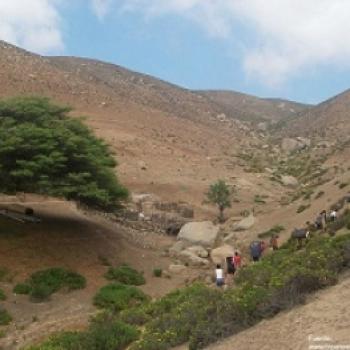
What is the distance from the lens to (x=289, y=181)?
2485 inches

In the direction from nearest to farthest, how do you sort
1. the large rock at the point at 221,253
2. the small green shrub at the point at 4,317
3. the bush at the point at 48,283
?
1. the small green shrub at the point at 4,317
2. the bush at the point at 48,283
3. the large rock at the point at 221,253

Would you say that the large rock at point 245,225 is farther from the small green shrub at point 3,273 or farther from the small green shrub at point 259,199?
the small green shrub at point 3,273

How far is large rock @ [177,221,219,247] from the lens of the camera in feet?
108

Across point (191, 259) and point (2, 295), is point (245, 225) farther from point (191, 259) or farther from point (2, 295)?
point (2, 295)

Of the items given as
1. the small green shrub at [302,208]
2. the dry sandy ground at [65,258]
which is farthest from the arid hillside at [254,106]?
the dry sandy ground at [65,258]

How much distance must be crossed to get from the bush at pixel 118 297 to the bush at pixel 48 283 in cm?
120

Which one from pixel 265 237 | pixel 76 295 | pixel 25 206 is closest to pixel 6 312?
pixel 76 295

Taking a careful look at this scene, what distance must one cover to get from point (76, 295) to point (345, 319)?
45.2 feet

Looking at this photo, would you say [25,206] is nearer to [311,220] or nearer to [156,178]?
[311,220]

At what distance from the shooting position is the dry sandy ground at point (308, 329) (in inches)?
366

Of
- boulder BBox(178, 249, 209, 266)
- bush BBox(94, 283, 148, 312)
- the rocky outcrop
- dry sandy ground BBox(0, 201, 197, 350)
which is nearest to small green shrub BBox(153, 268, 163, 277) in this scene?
dry sandy ground BBox(0, 201, 197, 350)

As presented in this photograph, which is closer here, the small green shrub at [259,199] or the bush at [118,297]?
the bush at [118,297]

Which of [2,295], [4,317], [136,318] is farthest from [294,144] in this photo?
[136,318]

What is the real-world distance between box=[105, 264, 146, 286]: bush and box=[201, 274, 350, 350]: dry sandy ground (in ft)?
44.0
